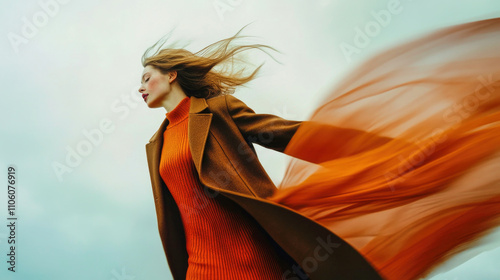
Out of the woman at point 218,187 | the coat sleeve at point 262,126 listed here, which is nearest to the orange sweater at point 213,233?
the woman at point 218,187

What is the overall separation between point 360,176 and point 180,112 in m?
1.03

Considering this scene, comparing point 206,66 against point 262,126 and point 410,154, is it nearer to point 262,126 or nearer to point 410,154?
point 262,126

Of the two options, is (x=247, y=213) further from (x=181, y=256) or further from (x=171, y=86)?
(x=171, y=86)

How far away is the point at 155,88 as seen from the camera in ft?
7.66

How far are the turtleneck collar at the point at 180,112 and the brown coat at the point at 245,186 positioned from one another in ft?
0.13

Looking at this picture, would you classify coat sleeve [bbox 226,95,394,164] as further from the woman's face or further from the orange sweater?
the woman's face

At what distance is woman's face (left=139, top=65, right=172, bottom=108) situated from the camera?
233 centimetres

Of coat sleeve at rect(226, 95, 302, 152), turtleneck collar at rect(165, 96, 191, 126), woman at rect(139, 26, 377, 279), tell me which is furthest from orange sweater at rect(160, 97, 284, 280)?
coat sleeve at rect(226, 95, 302, 152)

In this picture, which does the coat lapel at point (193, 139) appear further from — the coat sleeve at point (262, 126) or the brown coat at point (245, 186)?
the coat sleeve at point (262, 126)

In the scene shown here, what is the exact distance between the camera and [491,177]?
5.26ft

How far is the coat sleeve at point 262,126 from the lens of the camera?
1.98 meters

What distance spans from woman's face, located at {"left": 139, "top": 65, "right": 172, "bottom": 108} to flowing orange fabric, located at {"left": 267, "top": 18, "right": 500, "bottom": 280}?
2.70 feet

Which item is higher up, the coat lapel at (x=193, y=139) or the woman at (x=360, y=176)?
the coat lapel at (x=193, y=139)

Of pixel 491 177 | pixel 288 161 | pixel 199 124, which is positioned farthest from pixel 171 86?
pixel 491 177
